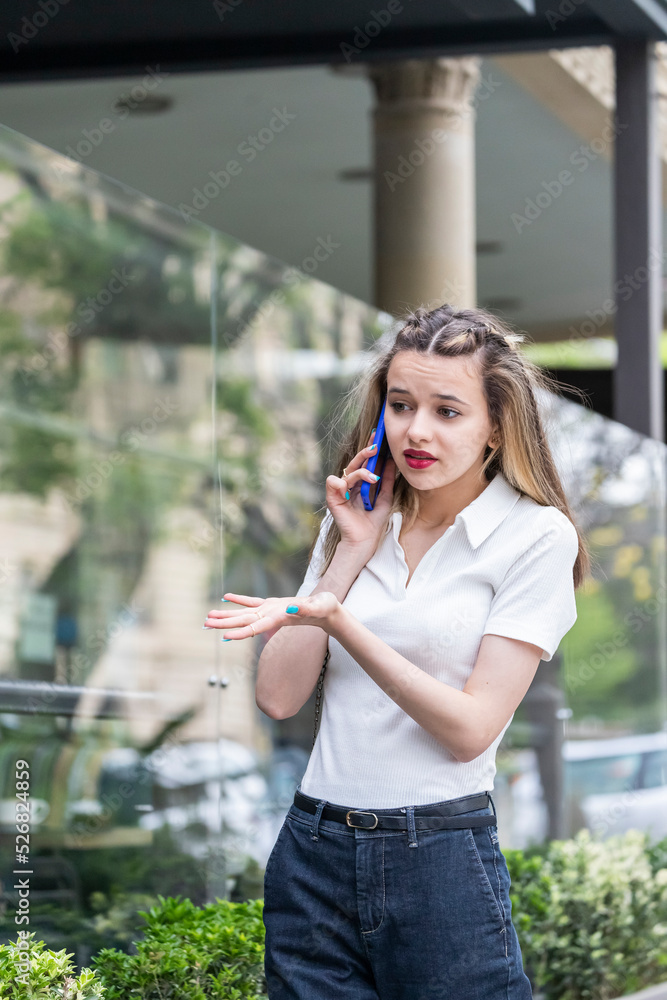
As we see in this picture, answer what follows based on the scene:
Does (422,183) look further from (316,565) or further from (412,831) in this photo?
(412,831)

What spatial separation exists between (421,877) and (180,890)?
2.30 meters

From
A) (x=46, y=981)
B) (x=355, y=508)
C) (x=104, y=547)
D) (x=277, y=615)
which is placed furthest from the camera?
(x=104, y=547)

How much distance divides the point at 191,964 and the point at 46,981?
0.61 metres

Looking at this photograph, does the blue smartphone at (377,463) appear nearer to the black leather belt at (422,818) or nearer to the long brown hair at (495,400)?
the long brown hair at (495,400)

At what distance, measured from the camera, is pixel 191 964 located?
2.86 meters

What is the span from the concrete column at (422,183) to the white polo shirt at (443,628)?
4.40 meters

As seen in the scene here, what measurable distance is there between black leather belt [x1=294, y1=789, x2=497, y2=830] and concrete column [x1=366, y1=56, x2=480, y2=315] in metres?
4.60

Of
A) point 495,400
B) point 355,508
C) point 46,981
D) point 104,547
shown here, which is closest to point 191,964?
point 46,981

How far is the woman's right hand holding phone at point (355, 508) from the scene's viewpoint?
6.70ft

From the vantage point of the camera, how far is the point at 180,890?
391 cm

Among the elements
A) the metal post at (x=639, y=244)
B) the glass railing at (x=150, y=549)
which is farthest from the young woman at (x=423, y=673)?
the metal post at (x=639, y=244)

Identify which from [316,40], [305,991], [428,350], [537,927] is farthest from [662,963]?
[316,40]

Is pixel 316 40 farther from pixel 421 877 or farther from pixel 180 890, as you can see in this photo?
pixel 421 877

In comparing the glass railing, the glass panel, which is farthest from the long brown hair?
the glass panel
